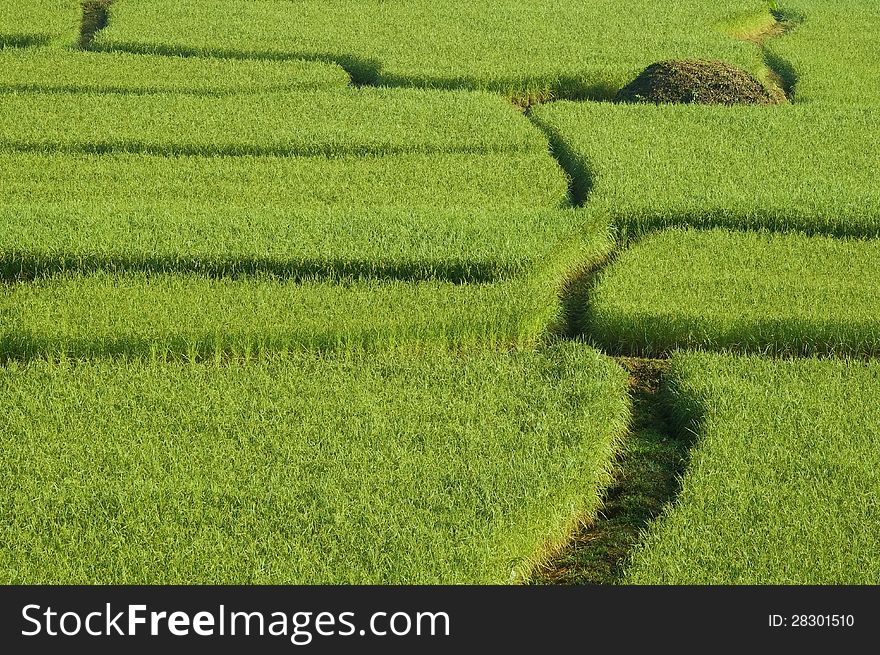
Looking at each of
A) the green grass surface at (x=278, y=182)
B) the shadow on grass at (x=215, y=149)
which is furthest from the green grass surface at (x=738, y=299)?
the shadow on grass at (x=215, y=149)

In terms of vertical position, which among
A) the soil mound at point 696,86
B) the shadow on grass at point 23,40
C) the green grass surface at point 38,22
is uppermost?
the soil mound at point 696,86

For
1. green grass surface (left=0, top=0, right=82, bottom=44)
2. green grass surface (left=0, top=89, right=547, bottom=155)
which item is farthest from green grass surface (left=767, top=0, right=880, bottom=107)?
green grass surface (left=0, top=0, right=82, bottom=44)

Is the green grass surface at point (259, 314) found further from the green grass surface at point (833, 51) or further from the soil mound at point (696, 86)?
the green grass surface at point (833, 51)

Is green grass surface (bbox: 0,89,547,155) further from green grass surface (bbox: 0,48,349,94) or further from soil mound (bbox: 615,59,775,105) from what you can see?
soil mound (bbox: 615,59,775,105)

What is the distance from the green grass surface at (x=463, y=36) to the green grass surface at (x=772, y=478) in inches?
252

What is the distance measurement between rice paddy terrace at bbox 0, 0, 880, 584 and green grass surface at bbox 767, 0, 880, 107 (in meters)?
0.13

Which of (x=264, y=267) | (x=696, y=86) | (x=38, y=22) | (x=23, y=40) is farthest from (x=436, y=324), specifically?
(x=38, y=22)

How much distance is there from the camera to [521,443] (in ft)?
15.9

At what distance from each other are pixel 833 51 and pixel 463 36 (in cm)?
403

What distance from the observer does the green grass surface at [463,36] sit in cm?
1171

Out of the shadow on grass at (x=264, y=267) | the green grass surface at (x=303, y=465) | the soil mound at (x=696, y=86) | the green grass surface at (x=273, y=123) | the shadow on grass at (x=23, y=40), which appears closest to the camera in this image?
the green grass surface at (x=303, y=465)

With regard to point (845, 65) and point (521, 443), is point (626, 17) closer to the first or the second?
point (845, 65)

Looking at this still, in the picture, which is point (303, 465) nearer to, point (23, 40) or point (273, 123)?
point (273, 123)

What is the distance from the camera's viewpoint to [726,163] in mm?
9023
